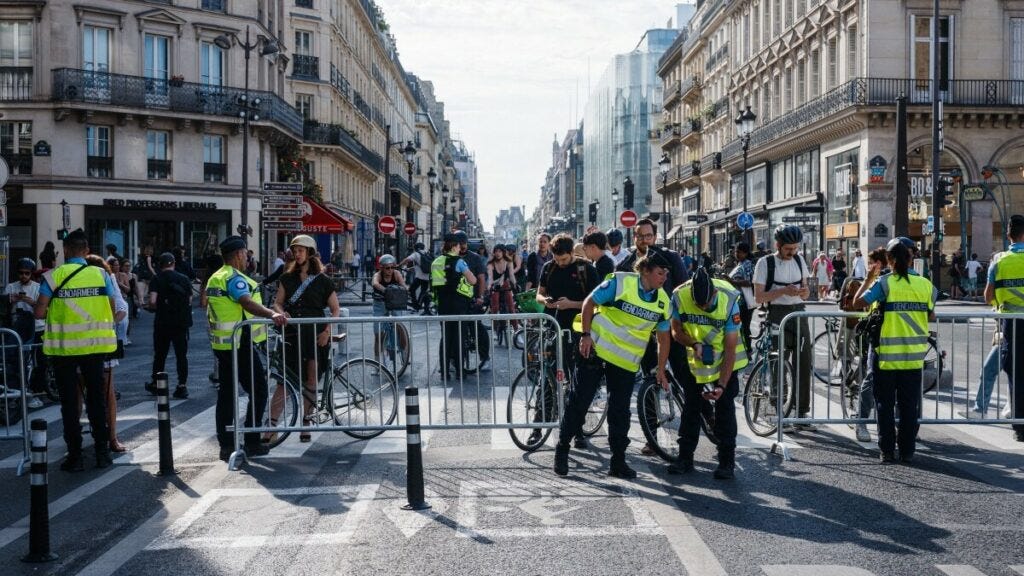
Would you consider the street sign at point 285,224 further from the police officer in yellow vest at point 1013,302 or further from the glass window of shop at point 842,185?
the glass window of shop at point 842,185

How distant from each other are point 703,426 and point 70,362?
5.13 metres

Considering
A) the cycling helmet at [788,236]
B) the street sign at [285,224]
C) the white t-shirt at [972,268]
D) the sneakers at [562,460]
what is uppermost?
the street sign at [285,224]

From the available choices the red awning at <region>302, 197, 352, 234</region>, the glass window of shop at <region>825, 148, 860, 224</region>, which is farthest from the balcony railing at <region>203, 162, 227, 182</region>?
the glass window of shop at <region>825, 148, 860, 224</region>

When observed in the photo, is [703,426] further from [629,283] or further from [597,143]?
[597,143]

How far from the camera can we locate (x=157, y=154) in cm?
3856

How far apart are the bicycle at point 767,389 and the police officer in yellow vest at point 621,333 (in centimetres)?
171

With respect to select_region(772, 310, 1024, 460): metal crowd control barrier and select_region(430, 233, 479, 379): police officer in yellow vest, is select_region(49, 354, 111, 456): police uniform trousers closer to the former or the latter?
select_region(772, 310, 1024, 460): metal crowd control barrier

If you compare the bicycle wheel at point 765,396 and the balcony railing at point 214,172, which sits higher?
Result: the balcony railing at point 214,172

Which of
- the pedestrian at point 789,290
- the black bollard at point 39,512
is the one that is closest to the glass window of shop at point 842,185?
the pedestrian at point 789,290

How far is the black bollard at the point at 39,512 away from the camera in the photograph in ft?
18.8

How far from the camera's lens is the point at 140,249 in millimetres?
38250

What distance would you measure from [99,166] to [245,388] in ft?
102

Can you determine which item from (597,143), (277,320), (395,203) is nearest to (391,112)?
(395,203)

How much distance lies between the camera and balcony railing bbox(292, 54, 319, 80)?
5103cm
